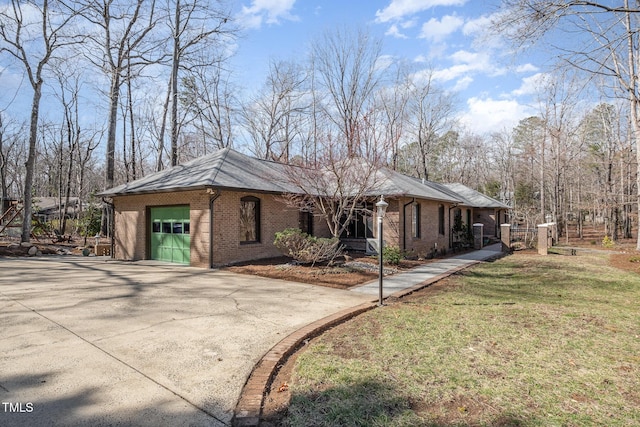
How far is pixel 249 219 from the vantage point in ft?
41.6

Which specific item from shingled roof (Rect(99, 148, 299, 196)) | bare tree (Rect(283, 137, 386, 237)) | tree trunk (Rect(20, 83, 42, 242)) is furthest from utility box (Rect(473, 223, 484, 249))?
tree trunk (Rect(20, 83, 42, 242))

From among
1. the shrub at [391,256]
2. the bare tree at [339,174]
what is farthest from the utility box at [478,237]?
the bare tree at [339,174]

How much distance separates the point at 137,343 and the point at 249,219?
849 centimetres

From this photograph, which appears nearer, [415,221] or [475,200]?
[415,221]

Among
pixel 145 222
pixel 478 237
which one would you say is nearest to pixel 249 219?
pixel 145 222

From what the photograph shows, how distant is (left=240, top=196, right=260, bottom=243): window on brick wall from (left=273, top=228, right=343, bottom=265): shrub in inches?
80.0

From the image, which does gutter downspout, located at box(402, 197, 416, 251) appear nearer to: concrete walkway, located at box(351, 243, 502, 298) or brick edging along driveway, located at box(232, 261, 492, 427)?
concrete walkway, located at box(351, 243, 502, 298)

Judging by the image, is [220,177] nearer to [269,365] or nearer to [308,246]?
[308,246]

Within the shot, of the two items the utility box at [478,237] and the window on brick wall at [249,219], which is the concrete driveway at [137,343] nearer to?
the window on brick wall at [249,219]

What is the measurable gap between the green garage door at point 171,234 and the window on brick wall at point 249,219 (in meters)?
1.83

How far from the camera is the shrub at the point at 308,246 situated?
10.3 m

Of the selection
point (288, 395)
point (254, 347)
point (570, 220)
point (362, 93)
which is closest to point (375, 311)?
point (254, 347)

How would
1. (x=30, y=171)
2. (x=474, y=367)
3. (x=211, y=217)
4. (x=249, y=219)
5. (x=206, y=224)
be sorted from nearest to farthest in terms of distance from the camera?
1. (x=474, y=367)
2. (x=211, y=217)
3. (x=206, y=224)
4. (x=249, y=219)
5. (x=30, y=171)

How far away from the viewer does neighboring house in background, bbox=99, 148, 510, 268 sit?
1138cm
